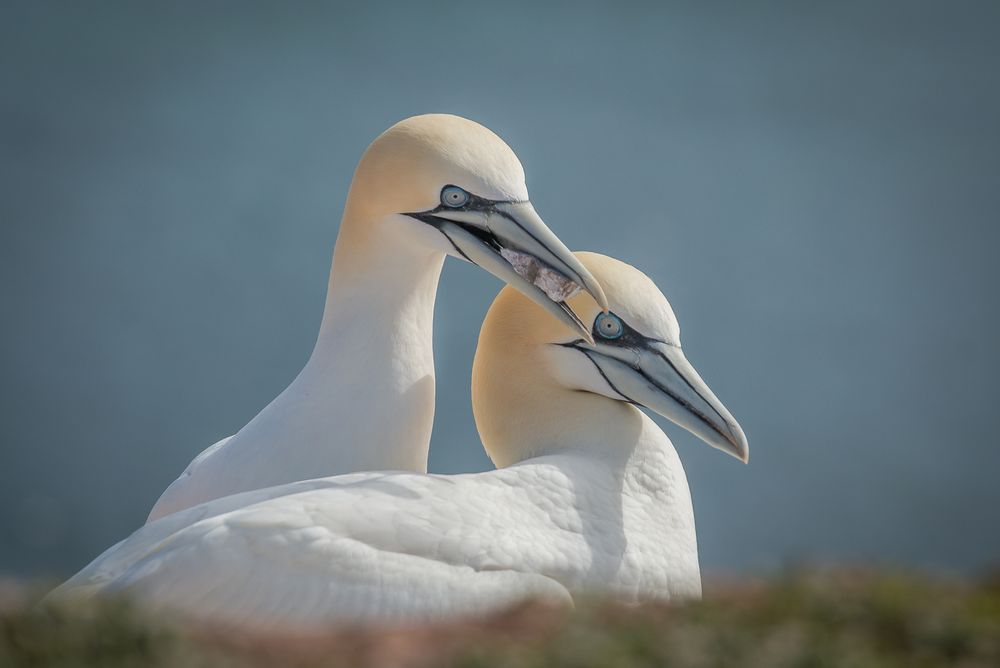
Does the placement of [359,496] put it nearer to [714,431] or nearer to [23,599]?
[23,599]

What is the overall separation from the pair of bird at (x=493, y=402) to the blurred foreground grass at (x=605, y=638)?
3.45 feet

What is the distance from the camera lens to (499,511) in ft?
13.7

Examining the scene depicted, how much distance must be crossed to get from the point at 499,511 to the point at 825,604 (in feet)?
4.29

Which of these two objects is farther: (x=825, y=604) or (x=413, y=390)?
(x=413, y=390)

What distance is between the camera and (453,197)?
4863mm

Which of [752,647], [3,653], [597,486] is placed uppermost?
[597,486]

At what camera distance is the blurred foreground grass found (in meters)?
2.67

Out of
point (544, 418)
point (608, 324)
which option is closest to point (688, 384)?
point (608, 324)

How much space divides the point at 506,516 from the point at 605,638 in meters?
1.44

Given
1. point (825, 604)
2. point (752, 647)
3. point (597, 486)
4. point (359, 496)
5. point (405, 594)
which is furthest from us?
point (597, 486)

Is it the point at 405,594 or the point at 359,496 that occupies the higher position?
the point at 359,496

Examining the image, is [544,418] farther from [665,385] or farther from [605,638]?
[605,638]

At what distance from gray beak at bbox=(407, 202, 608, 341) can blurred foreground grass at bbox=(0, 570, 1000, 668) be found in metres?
1.73

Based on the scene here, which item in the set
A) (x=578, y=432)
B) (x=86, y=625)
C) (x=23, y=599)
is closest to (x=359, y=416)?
(x=578, y=432)
